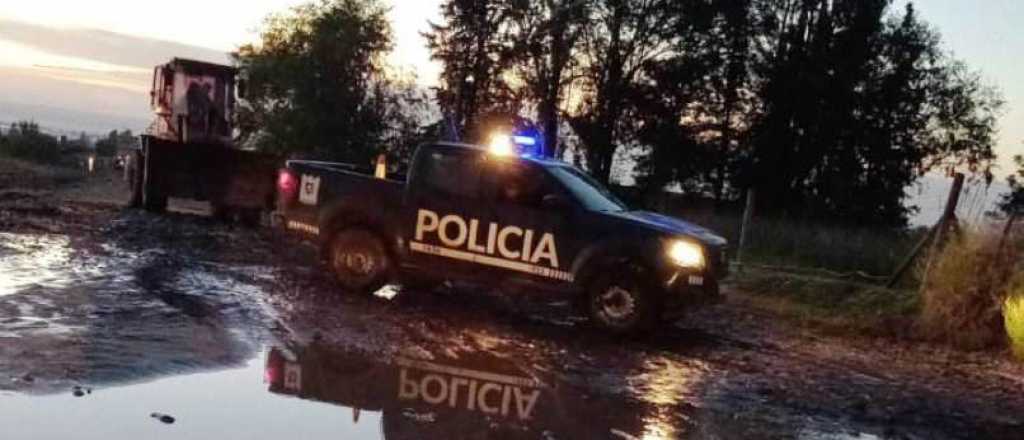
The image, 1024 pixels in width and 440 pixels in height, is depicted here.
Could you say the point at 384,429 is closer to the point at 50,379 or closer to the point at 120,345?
the point at 50,379

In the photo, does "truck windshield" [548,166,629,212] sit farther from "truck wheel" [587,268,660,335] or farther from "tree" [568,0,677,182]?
"tree" [568,0,677,182]

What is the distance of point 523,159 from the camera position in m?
12.5

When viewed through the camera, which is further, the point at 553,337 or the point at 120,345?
the point at 553,337

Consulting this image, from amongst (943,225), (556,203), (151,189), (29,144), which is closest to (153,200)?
(151,189)

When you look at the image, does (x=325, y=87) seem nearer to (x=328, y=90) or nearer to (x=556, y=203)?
(x=328, y=90)

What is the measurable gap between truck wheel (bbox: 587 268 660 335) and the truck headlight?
41cm

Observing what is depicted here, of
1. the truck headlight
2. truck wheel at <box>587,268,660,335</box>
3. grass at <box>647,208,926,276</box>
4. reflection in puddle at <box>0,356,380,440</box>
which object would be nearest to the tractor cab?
grass at <box>647,208,926,276</box>

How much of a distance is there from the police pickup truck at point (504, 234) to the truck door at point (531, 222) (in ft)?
0.04

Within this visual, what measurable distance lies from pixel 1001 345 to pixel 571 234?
5.17 m

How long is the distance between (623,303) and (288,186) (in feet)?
15.0

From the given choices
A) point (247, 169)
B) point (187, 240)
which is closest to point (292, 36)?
point (247, 169)

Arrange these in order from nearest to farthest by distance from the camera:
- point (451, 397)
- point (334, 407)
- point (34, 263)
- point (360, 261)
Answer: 1. point (334, 407)
2. point (451, 397)
3. point (34, 263)
4. point (360, 261)

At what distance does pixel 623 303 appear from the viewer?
38.0ft

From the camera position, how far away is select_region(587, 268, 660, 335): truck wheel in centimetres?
1148
